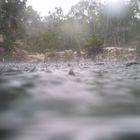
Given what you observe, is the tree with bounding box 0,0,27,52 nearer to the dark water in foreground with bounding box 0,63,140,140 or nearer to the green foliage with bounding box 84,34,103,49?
the green foliage with bounding box 84,34,103,49

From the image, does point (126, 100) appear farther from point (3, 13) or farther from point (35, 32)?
point (35, 32)

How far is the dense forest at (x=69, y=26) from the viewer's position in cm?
2738

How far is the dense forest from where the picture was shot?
2738 centimetres

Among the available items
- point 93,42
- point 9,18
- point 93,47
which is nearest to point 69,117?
point 93,42

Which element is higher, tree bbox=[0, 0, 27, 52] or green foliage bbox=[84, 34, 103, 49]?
tree bbox=[0, 0, 27, 52]

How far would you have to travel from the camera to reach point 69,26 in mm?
37438

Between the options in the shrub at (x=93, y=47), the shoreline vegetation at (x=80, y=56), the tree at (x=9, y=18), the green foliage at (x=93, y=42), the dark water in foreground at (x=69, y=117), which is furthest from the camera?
the tree at (x=9, y=18)

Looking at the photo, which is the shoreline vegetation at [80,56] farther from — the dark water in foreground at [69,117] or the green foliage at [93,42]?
the dark water in foreground at [69,117]

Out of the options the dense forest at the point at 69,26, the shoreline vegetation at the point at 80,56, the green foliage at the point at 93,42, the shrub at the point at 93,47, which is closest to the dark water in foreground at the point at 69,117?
the shoreline vegetation at the point at 80,56

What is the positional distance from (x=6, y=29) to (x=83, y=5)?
22.6 metres

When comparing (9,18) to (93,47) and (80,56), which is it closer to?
(80,56)

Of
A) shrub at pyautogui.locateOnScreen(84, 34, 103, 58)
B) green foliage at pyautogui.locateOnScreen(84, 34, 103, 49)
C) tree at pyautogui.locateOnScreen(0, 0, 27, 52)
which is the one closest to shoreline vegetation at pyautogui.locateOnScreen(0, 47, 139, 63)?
shrub at pyautogui.locateOnScreen(84, 34, 103, 58)

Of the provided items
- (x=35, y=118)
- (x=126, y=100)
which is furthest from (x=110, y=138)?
(x=126, y=100)

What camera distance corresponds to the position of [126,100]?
2.97m
